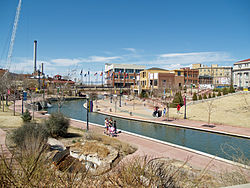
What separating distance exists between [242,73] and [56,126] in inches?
3640

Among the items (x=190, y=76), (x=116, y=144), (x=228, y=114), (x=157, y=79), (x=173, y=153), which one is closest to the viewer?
(x=173, y=153)

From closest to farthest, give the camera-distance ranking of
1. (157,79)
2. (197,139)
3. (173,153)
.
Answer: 1. (173,153)
2. (197,139)
3. (157,79)

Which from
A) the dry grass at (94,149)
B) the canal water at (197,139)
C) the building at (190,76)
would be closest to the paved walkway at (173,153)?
the dry grass at (94,149)

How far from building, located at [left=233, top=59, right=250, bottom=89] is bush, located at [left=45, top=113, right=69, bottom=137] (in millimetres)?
86175

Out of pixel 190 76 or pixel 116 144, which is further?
pixel 190 76

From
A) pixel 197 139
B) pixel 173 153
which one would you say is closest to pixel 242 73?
pixel 197 139

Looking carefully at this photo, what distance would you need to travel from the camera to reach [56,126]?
1681 cm

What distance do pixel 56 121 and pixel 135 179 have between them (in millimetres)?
13425

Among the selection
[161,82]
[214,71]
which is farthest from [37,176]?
[214,71]

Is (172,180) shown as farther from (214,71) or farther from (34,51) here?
(214,71)

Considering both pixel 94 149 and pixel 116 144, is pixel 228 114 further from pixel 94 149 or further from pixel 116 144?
pixel 94 149

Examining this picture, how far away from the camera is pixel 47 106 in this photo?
50.7m

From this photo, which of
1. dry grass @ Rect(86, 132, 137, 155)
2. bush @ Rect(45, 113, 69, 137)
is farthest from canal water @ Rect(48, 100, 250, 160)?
bush @ Rect(45, 113, 69, 137)

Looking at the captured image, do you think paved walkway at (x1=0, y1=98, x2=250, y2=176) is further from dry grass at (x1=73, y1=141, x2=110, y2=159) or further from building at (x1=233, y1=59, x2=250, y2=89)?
building at (x1=233, y1=59, x2=250, y2=89)
